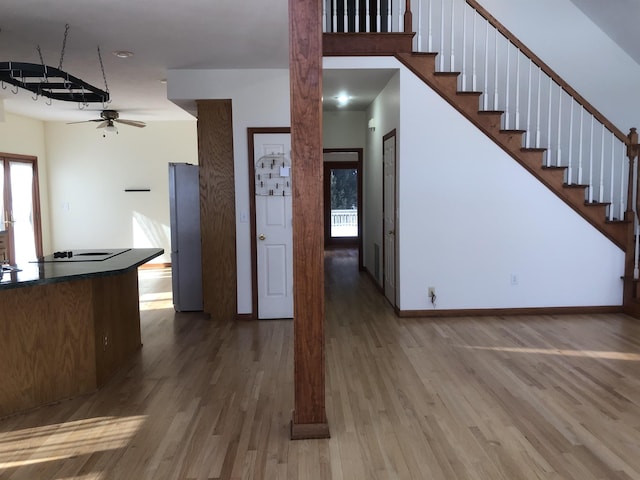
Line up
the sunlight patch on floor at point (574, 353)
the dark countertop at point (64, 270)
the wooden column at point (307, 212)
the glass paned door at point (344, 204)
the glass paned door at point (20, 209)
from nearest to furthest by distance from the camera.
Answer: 1. the wooden column at point (307, 212)
2. the dark countertop at point (64, 270)
3. the sunlight patch on floor at point (574, 353)
4. the glass paned door at point (20, 209)
5. the glass paned door at point (344, 204)

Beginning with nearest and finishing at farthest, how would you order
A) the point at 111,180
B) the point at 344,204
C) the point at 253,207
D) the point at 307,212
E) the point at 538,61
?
1. the point at 307,212
2. the point at 538,61
3. the point at 253,207
4. the point at 111,180
5. the point at 344,204

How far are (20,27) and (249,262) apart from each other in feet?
9.46

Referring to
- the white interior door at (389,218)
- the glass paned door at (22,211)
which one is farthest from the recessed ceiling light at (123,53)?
the glass paned door at (22,211)

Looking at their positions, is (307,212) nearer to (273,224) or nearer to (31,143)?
(273,224)

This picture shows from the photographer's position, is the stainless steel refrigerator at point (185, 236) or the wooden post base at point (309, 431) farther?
the stainless steel refrigerator at point (185, 236)

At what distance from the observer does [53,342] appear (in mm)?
3352

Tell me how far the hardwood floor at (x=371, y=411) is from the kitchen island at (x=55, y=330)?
0.43 feet

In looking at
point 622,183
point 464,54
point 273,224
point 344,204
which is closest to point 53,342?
point 273,224

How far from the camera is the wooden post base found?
2.83 metres

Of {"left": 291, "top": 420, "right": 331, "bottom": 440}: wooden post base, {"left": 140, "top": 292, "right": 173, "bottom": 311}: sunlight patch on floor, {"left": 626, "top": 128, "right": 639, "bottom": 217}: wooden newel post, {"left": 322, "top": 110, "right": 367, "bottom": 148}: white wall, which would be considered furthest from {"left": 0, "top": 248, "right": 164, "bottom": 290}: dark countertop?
{"left": 626, "top": 128, "right": 639, "bottom": 217}: wooden newel post

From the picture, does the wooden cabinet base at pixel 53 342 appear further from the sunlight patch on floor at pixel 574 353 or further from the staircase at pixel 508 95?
the staircase at pixel 508 95

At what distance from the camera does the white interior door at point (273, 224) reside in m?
5.38

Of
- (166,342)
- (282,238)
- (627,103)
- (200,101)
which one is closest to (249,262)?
(282,238)

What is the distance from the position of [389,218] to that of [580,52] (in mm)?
3128
